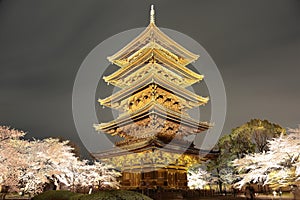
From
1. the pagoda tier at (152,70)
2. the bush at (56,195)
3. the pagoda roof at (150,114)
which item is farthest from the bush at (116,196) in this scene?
the pagoda tier at (152,70)

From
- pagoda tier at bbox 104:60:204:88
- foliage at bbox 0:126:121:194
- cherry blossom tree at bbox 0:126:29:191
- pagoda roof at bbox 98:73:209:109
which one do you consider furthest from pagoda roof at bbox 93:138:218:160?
cherry blossom tree at bbox 0:126:29:191

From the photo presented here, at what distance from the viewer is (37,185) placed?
70.4 ft

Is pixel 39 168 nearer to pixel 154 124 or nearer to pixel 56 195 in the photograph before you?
pixel 56 195

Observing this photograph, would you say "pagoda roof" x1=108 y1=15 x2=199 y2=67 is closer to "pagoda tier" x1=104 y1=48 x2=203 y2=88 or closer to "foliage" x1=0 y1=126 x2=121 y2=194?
"pagoda tier" x1=104 y1=48 x2=203 y2=88

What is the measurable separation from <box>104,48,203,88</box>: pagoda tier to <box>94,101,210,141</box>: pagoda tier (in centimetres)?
433

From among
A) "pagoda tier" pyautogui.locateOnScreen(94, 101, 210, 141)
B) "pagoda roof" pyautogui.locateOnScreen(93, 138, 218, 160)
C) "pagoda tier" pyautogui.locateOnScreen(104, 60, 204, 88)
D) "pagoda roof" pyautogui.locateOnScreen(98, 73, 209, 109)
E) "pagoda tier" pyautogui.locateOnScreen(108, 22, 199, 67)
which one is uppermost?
"pagoda tier" pyautogui.locateOnScreen(108, 22, 199, 67)

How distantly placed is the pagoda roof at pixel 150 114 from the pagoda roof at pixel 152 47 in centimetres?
642

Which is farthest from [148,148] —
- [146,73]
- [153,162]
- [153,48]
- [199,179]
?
[199,179]

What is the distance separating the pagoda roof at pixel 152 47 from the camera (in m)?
30.1

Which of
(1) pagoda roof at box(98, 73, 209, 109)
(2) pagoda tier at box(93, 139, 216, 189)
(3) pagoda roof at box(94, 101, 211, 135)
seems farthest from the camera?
(1) pagoda roof at box(98, 73, 209, 109)

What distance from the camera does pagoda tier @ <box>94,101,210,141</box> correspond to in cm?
2714

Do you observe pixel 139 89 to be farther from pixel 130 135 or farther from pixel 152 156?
pixel 152 156

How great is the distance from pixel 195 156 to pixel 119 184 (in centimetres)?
807

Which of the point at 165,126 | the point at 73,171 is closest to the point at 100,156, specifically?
the point at 73,171
